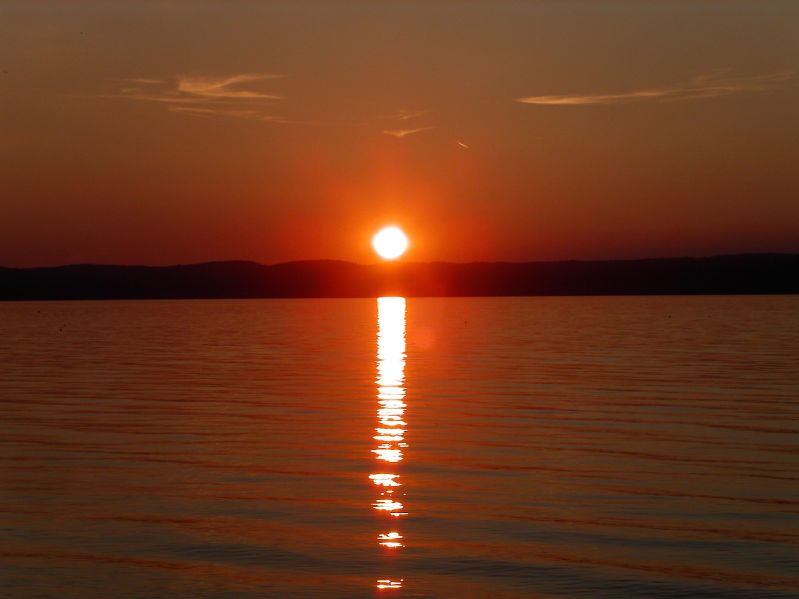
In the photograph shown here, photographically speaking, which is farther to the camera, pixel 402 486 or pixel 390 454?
pixel 390 454

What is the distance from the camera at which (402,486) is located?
1791cm

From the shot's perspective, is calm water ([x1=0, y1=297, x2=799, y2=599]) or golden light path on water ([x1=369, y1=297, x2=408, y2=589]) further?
golden light path on water ([x1=369, y1=297, x2=408, y2=589])

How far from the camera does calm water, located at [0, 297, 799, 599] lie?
41.9 ft

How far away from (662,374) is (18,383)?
21.9 meters

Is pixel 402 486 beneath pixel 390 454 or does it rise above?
beneath

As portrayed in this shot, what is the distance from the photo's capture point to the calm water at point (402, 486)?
41.9 ft

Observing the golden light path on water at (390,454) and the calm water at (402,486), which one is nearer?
the calm water at (402,486)

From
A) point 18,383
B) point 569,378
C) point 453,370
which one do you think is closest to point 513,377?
point 569,378

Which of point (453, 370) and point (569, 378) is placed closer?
point (569, 378)

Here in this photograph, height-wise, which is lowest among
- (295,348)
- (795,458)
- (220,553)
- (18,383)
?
(220,553)

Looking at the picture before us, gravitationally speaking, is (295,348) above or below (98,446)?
above

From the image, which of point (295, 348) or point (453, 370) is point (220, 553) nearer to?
point (453, 370)

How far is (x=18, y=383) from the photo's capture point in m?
37.2

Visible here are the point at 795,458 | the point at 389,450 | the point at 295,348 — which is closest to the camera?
the point at 795,458
